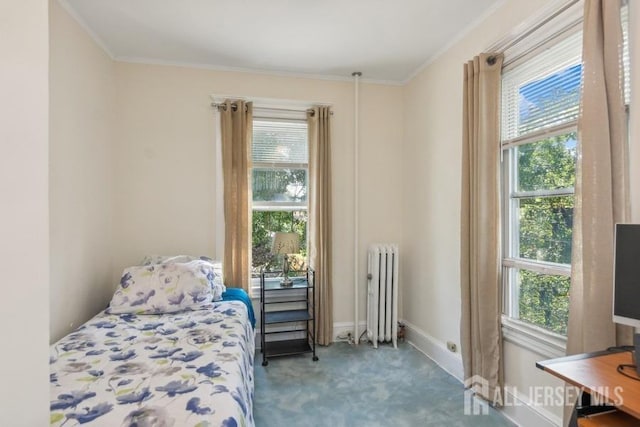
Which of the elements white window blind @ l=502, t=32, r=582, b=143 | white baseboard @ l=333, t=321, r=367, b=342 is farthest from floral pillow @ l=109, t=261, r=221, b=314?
white window blind @ l=502, t=32, r=582, b=143

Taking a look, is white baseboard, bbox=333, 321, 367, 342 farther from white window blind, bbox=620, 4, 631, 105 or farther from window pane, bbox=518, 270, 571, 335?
white window blind, bbox=620, 4, 631, 105

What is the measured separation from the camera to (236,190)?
311 centimetres

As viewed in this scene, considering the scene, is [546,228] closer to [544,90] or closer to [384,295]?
[544,90]

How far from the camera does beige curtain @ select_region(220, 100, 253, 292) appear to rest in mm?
3074

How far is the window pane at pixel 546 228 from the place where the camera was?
6.18 ft

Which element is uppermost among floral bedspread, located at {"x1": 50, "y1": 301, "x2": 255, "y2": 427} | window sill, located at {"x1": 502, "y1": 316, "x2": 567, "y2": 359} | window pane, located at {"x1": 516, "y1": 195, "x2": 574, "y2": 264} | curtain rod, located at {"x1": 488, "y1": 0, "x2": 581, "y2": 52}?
curtain rod, located at {"x1": 488, "y1": 0, "x2": 581, "y2": 52}

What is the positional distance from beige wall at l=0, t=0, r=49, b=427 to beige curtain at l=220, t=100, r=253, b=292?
7.82ft

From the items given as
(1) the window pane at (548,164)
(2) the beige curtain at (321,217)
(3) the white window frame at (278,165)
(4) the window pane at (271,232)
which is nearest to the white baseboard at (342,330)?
(2) the beige curtain at (321,217)

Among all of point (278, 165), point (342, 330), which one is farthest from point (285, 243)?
point (342, 330)

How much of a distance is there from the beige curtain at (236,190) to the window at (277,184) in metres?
0.17

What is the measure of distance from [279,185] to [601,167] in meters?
2.52

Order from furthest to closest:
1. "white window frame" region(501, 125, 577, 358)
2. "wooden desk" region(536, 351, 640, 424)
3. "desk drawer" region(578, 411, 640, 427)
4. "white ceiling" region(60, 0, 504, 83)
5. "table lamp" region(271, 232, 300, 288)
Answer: "table lamp" region(271, 232, 300, 288), "white ceiling" region(60, 0, 504, 83), "white window frame" region(501, 125, 577, 358), "desk drawer" region(578, 411, 640, 427), "wooden desk" region(536, 351, 640, 424)

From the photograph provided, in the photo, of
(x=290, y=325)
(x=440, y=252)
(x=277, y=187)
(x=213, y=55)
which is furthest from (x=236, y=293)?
(x=213, y=55)

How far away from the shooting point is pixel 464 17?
2389mm
